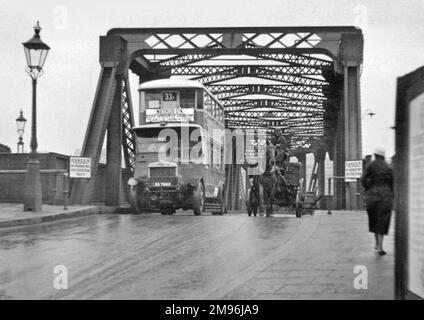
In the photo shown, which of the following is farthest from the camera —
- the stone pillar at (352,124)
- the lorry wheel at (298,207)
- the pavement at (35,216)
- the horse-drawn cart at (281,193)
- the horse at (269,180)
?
the stone pillar at (352,124)

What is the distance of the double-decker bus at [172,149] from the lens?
837 inches

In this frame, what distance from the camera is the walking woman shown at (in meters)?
10.8

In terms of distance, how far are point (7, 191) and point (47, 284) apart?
55.6 ft

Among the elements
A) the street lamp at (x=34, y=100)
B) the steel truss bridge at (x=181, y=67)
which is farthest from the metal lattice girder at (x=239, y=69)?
the street lamp at (x=34, y=100)

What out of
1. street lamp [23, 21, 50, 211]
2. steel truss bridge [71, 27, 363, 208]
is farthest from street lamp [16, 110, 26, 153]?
street lamp [23, 21, 50, 211]

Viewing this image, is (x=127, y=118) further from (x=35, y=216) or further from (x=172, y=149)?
(x=35, y=216)

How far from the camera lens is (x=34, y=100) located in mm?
17203

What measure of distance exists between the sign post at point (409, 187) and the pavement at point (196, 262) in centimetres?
164

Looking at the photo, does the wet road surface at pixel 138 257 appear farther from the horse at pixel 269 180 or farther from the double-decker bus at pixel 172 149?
the double-decker bus at pixel 172 149

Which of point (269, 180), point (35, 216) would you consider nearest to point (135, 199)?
point (269, 180)

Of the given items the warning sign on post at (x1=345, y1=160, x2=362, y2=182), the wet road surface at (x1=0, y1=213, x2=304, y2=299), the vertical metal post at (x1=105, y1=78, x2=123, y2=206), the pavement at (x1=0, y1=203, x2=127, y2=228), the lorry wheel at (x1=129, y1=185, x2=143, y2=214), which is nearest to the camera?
the wet road surface at (x1=0, y1=213, x2=304, y2=299)

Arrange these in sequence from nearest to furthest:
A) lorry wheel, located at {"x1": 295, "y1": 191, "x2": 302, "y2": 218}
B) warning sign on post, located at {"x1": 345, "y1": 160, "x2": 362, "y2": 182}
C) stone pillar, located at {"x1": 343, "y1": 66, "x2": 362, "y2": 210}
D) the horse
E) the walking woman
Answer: the walking woman → the horse → lorry wheel, located at {"x1": 295, "y1": 191, "x2": 302, "y2": 218} → warning sign on post, located at {"x1": 345, "y1": 160, "x2": 362, "y2": 182} → stone pillar, located at {"x1": 343, "y1": 66, "x2": 362, "y2": 210}

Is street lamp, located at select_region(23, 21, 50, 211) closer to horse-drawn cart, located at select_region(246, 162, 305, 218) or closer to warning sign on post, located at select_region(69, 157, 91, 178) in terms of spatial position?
warning sign on post, located at select_region(69, 157, 91, 178)
